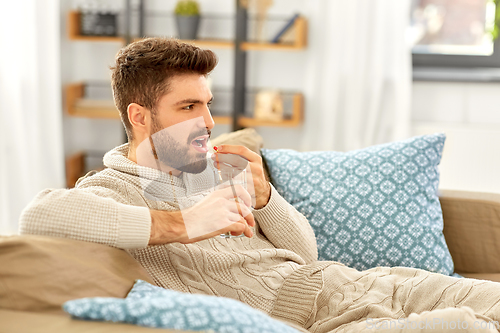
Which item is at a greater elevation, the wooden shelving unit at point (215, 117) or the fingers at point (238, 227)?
the wooden shelving unit at point (215, 117)

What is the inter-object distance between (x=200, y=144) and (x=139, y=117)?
0.58ft

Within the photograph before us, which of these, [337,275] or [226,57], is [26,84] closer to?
[226,57]

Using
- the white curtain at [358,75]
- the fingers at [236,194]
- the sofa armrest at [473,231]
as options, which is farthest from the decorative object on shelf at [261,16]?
the fingers at [236,194]

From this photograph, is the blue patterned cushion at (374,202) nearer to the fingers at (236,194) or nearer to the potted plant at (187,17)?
the fingers at (236,194)

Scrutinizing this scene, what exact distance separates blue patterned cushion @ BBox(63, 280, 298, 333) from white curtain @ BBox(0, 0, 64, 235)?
2.49 metres

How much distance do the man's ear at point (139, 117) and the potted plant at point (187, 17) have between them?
2.00 metres

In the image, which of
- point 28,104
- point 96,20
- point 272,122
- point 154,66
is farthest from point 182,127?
point 96,20

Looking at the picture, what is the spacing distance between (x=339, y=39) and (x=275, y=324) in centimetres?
256

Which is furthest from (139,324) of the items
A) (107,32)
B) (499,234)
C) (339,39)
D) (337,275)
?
(107,32)

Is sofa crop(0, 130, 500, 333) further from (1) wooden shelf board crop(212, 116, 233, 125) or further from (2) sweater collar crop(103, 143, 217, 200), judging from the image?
(1) wooden shelf board crop(212, 116, 233, 125)

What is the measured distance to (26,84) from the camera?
10.4 feet

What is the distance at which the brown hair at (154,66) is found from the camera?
1352mm

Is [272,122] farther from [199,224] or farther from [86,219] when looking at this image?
[86,219]

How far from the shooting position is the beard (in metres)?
1.35
